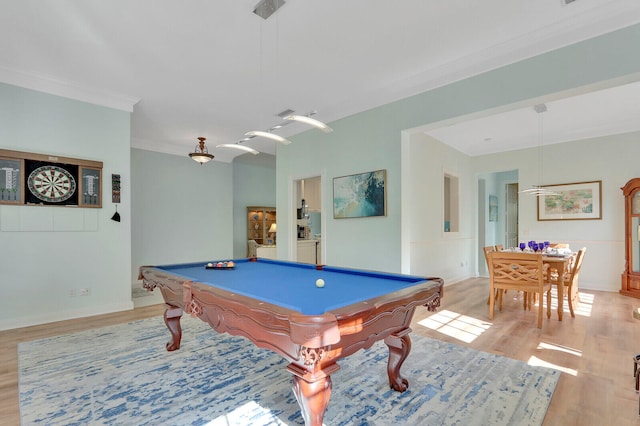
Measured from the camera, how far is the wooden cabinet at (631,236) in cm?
482

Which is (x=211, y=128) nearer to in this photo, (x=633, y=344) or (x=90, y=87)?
(x=90, y=87)

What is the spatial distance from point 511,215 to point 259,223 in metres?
6.70

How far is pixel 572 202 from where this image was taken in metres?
5.59

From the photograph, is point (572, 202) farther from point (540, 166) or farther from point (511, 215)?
point (511, 215)

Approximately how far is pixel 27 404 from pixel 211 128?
4.41 metres

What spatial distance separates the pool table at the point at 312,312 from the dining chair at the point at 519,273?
2.01 meters

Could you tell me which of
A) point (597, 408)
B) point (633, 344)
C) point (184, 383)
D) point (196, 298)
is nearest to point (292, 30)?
point (196, 298)

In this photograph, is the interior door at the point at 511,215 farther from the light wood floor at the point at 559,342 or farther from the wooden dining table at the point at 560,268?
the wooden dining table at the point at 560,268

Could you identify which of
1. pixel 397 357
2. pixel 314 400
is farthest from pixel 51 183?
pixel 397 357

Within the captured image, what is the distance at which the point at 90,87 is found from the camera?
3.78 m

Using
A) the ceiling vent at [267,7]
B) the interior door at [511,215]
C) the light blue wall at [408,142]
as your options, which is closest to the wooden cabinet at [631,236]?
the light blue wall at [408,142]

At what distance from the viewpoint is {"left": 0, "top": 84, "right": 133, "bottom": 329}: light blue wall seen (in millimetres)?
3420

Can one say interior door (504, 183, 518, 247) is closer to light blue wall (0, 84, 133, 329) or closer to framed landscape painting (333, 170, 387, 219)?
framed landscape painting (333, 170, 387, 219)

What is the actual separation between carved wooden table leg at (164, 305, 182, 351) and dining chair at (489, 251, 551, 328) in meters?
3.42
